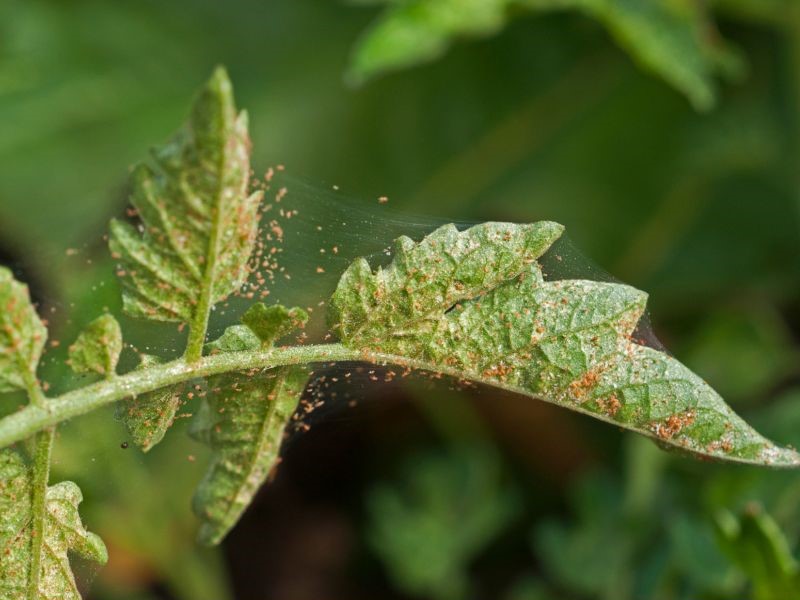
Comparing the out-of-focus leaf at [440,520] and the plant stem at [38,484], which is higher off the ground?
the plant stem at [38,484]

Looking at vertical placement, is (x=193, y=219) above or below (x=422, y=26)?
above

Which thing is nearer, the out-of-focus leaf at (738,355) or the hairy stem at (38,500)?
the hairy stem at (38,500)

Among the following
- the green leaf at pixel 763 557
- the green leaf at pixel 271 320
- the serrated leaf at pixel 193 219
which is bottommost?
the green leaf at pixel 763 557

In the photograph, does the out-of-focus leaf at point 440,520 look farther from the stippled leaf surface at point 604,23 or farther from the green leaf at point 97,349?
the green leaf at point 97,349

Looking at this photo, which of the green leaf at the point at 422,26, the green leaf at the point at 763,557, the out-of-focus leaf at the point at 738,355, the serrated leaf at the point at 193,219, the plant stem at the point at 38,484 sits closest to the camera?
the serrated leaf at the point at 193,219

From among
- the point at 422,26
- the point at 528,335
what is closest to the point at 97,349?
the point at 528,335

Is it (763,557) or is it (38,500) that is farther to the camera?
(763,557)

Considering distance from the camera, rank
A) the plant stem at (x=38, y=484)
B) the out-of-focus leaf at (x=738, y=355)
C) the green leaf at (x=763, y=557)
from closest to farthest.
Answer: the plant stem at (x=38, y=484)
the green leaf at (x=763, y=557)
the out-of-focus leaf at (x=738, y=355)

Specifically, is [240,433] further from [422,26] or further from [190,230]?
[422,26]

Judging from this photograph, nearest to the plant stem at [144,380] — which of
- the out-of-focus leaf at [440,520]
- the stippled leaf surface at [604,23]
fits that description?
the stippled leaf surface at [604,23]
